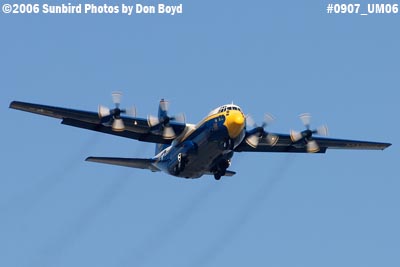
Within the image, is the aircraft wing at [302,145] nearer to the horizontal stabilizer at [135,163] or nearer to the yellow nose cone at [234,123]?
the yellow nose cone at [234,123]

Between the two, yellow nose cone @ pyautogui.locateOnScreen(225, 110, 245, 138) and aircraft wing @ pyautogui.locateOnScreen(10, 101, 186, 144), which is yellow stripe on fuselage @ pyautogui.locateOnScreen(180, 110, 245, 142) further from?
aircraft wing @ pyautogui.locateOnScreen(10, 101, 186, 144)

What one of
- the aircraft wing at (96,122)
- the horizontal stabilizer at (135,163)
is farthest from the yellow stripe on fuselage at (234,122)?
the horizontal stabilizer at (135,163)

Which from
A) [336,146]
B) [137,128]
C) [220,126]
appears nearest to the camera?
[220,126]

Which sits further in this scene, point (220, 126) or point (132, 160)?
point (132, 160)

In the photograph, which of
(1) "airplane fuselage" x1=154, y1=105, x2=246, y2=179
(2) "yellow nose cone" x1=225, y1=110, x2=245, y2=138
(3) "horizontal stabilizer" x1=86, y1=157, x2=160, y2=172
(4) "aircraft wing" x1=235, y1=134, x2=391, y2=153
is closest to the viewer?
(2) "yellow nose cone" x1=225, y1=110, x2=245, y2=138

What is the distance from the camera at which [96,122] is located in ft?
188

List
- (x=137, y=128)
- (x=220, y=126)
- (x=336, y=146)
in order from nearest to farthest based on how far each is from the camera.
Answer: (x=220, y=126) → (x=137, y=128) → (x=336, y=146)

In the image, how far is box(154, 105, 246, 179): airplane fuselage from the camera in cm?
5484

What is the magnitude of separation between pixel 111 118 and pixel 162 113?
327 centimetres

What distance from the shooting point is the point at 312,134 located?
60.2 m

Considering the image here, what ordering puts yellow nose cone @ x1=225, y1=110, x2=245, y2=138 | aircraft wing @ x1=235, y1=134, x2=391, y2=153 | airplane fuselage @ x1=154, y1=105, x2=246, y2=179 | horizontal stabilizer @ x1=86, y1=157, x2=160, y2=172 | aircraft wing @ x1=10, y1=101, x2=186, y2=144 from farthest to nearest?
aircraft wing @ x1=235, y1=134, x2=391, y2=153 → horizontal stabilizer @ x1=86, y1=157, x2=160, y2=172 → aircraft wing @ x1=10, y1=101, x2=186, y2=144 → airplane fuselage @ x1=154, y1=105, x2=246, y2=179 → yellow nose cone @ x1=225, y1=110, x2=245, y2=138

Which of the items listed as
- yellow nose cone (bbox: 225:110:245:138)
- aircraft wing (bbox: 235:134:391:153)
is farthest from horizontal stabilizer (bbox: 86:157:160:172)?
yellow nose cone (bbox: 225:110:245:138)

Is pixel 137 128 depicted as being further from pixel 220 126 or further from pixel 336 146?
pixel 336 146

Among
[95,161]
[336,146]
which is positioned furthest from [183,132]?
[336,146]
